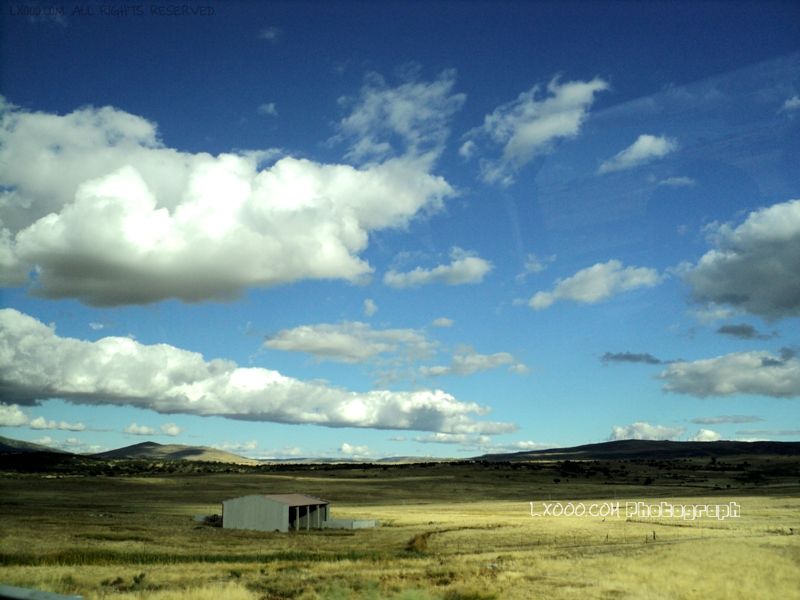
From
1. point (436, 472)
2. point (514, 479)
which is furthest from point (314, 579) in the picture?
point (436, 472)

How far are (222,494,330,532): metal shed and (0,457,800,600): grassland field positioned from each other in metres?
3.24

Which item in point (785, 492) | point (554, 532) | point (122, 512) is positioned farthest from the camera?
point (785, 492)

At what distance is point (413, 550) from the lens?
41969 millimetres

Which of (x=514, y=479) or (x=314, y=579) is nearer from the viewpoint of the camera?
(x=314, y=579)

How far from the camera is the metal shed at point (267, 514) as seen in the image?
60.9 m

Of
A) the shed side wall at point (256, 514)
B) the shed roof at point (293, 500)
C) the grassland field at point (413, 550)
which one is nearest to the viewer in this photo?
the grassland field at point (413, 550)

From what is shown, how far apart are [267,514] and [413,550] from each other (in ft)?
77.1

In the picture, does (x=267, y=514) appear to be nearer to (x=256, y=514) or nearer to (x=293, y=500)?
(x=256, y=514)

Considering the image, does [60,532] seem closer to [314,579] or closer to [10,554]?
[10,554]

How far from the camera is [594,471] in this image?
15050 centimetres

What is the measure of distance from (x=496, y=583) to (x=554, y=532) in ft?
90.8

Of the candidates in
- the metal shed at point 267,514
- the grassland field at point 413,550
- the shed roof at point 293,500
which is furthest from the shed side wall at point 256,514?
the grassland field at point 413,550

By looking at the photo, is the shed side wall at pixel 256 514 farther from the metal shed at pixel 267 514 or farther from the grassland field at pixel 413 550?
the grassland field at pixel 413 550

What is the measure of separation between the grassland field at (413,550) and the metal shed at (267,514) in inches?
127
